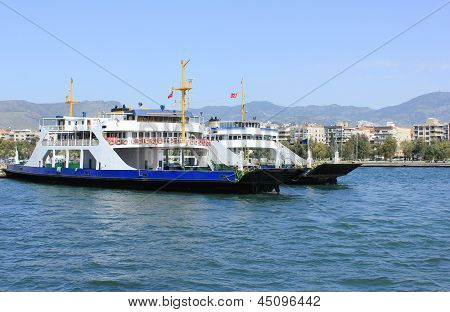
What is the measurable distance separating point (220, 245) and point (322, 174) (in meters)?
29.6

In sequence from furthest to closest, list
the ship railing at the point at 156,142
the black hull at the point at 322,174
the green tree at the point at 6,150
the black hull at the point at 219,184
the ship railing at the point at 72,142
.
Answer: the green tree at the point at 6,150 < the black hull at the point at 322,174 < the ship railing at the point at 72,142 < the ship railing at the point at 156,142 < the black hull at the point at 219,184

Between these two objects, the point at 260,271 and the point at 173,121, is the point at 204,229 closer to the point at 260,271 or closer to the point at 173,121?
the point at 260,271

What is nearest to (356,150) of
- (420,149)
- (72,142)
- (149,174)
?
(420,149)

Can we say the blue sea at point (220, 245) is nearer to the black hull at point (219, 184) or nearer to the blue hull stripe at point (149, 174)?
the black hull at point (219, 184)

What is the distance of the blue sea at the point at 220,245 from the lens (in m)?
14.0

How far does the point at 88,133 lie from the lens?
4406cm

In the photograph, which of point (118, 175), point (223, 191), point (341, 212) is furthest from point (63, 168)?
point (341, 212)

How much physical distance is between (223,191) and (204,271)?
64.3 ft

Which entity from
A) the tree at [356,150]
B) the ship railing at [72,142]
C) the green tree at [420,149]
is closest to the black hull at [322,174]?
the ship railing at [72,142]

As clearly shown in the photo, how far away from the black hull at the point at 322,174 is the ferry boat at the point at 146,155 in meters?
5.53

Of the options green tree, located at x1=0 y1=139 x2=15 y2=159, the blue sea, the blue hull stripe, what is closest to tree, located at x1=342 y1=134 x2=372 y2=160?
green tree, located at x1=0 y1=139 x2=15 y2=159

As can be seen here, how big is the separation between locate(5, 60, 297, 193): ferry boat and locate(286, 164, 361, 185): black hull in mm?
5529

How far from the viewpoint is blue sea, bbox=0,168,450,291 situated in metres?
14.0

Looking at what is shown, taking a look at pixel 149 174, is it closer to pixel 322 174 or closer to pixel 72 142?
pixel 72 142
